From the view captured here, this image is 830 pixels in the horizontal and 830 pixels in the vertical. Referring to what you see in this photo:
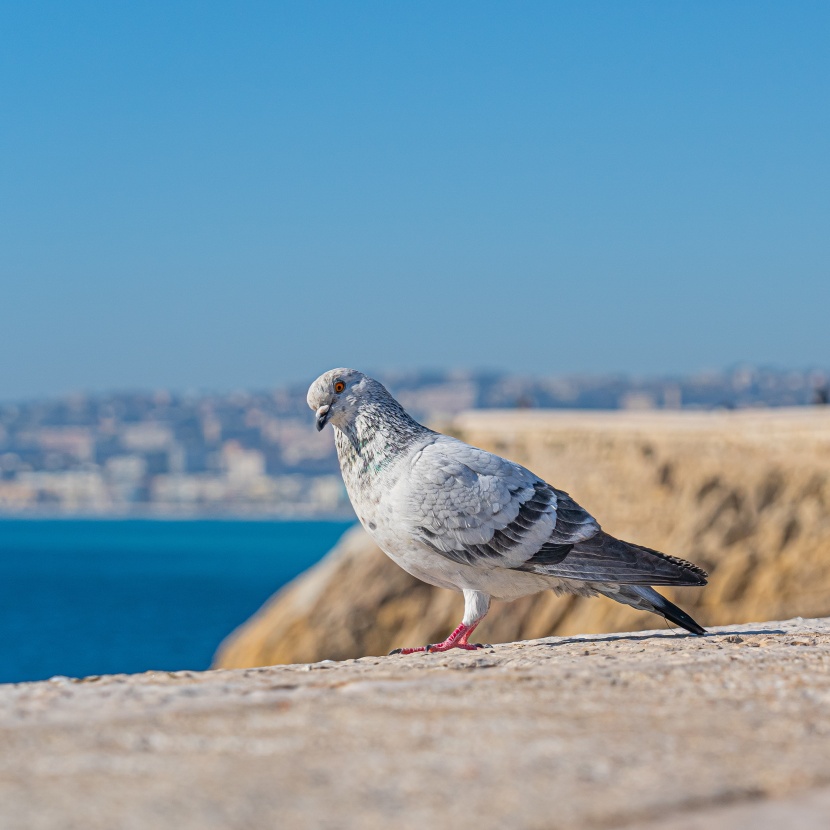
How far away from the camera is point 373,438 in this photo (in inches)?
261

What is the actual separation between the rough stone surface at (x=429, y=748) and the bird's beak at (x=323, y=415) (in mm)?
1581

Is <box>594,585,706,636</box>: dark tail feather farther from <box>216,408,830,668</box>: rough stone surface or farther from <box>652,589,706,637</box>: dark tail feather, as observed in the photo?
<box>216,408,830,668</box>: rough stone surface

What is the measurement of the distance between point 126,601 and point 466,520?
2826 inches

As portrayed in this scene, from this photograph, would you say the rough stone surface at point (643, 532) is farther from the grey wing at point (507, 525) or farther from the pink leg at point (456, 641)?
the pink leg at point (456, 641)

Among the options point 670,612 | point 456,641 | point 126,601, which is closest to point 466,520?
point 456,641

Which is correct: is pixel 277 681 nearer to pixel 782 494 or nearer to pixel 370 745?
pixel 370 745

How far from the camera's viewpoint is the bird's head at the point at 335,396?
22.1ft

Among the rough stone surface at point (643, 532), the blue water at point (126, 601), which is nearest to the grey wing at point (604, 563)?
the rough stone surface at point (643, 532)

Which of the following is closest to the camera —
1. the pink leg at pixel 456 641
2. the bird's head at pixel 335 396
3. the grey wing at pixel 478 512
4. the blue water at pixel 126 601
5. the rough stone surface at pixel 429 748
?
the rough stone surface at pixel 429 748

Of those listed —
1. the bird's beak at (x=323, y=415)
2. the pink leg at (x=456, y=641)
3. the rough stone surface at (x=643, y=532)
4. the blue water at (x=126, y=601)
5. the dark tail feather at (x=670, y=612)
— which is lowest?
the blue water at (x=126, y=601)

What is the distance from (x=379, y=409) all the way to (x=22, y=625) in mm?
57696

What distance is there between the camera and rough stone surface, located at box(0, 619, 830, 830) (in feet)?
10.5

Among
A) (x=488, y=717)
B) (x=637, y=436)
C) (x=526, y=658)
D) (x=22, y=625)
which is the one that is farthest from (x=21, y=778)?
(x=22, y=625)

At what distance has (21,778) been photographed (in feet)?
11.5
